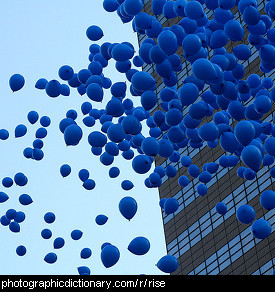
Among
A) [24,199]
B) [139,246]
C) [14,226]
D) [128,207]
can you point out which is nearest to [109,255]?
[139,246]

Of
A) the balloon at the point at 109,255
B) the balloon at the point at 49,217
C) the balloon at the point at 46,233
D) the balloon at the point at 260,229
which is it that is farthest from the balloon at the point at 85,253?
the balloon at the point at 260,229

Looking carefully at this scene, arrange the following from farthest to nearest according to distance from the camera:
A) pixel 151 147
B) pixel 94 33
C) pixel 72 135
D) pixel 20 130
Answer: pixel 20 130
pixel 94 33
pixel 72 135
pixel 151 147

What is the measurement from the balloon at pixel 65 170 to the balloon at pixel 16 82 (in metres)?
1.98

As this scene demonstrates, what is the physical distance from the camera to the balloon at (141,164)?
14508 mm

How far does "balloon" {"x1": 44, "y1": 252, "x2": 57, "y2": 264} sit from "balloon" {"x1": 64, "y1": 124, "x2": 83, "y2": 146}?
9.44 feet

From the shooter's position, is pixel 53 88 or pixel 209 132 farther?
pixel 53 88

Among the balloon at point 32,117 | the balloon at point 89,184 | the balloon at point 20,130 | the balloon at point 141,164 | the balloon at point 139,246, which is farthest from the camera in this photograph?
the balloon at point 32,117

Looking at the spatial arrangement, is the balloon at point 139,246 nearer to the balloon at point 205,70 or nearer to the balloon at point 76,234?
the balloon at point 76,234

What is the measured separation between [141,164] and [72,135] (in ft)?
5.06

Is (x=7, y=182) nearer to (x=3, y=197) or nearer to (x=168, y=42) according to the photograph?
(x=3, y=197)

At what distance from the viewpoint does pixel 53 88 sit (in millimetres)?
16312

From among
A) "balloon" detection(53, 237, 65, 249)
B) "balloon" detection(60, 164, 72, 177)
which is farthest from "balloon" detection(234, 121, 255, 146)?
"balloon" detection(53, 237, 65, 249)

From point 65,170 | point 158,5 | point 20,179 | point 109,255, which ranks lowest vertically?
point 109,255
